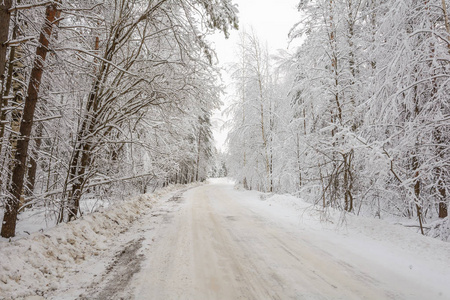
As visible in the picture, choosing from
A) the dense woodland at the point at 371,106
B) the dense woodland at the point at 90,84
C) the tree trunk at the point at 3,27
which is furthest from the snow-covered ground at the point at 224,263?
the tree trunk at the point at 3,27

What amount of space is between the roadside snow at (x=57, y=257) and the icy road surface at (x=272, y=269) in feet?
2.71

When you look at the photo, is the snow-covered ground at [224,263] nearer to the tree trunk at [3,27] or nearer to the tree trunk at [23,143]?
the tree trunk at [23,143]

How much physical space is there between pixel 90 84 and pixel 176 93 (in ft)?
8.14

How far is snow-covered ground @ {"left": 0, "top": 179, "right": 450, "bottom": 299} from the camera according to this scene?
9.20ft

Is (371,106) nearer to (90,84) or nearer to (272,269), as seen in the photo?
(272,269)

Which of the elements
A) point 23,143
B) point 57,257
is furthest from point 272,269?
point 23,143

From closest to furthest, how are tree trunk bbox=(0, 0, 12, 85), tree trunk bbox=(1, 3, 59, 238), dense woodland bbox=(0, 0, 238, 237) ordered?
tree trunk bbox=(0, 0, 12, 85), tree trunk bbox=(1, 3, 59, 238), dense woodland bbox=(0, 0, 238, 237)

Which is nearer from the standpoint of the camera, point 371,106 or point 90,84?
point 371,106

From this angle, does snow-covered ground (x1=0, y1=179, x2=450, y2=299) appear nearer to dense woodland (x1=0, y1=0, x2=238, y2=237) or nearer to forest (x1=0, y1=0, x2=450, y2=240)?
forest (x1=0, y1=0, x2=450, y2=240)

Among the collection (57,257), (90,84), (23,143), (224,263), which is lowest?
(224,263)

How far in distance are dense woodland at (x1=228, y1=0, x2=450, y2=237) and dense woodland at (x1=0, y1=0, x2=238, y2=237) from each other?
406cm

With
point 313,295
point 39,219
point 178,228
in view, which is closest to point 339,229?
point 313,295

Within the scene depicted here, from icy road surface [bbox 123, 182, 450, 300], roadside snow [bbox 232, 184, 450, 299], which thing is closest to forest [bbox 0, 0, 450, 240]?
roadside snow [bbox 232, 184, 450, 299]

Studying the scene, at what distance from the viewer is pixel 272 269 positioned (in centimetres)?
342
